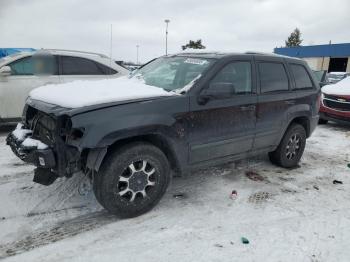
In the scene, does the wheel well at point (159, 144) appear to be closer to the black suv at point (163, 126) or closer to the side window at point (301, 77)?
the black suv at point (163, 126)

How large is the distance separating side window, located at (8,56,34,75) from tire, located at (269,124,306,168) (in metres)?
5.07

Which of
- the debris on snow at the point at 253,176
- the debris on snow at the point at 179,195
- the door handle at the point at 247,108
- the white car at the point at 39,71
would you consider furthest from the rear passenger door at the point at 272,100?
the white car at the point at 39,71

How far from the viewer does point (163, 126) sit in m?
3.50

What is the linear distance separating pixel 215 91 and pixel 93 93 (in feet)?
4.42

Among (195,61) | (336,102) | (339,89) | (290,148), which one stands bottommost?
(290,148)

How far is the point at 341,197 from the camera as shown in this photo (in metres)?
4.34

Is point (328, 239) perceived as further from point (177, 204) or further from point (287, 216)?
point (177, 204)

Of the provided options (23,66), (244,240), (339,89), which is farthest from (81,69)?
(339,89)

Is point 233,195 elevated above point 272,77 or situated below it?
below

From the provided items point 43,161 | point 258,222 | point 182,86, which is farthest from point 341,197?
point 43,161

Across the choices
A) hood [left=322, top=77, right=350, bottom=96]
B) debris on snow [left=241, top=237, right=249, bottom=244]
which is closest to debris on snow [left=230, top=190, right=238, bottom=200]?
debris on snow [left=241, top=237, right=249, bottom=244]

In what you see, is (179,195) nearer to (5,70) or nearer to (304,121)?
(304,121)

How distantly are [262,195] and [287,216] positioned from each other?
59cm

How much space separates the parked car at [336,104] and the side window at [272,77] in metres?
4.44
